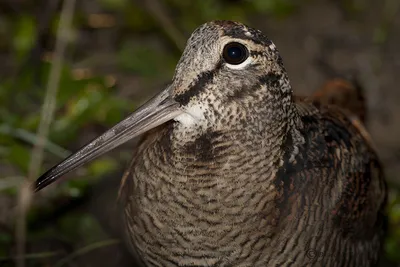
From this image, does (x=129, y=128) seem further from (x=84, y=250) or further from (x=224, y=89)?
(x=84, y=250)

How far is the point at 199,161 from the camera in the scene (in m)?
2.70

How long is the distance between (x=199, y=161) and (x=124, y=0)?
8.75 feet

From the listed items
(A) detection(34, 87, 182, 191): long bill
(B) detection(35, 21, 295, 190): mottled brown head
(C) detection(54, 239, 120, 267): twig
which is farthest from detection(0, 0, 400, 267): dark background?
(B) detection(35, 21, 295, 190): mottled brown head

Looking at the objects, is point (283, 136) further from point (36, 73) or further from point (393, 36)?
point (393, 36)

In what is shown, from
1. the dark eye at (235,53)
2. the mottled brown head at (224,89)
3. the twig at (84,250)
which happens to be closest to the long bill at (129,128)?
the mottled brown head at (224,89)

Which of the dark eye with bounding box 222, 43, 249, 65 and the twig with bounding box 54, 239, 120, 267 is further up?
the twig with bounding box 54, 239, 120, 267

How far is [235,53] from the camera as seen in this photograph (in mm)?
2582

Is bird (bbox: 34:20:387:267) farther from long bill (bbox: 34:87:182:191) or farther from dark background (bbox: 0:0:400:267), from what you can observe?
dark background (bbox: 0:0:400:267)

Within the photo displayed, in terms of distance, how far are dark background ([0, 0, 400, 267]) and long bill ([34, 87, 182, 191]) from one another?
2.11 feet

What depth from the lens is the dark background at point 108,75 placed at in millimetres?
3863

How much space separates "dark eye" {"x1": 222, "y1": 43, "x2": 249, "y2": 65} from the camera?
2578 millimetres

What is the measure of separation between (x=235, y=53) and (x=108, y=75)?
2357 mm

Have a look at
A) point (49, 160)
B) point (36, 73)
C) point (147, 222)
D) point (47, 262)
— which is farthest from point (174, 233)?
point (36, 73)

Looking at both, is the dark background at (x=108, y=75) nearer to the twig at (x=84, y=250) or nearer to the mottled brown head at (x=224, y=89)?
the twig at (x=84, y=250)
